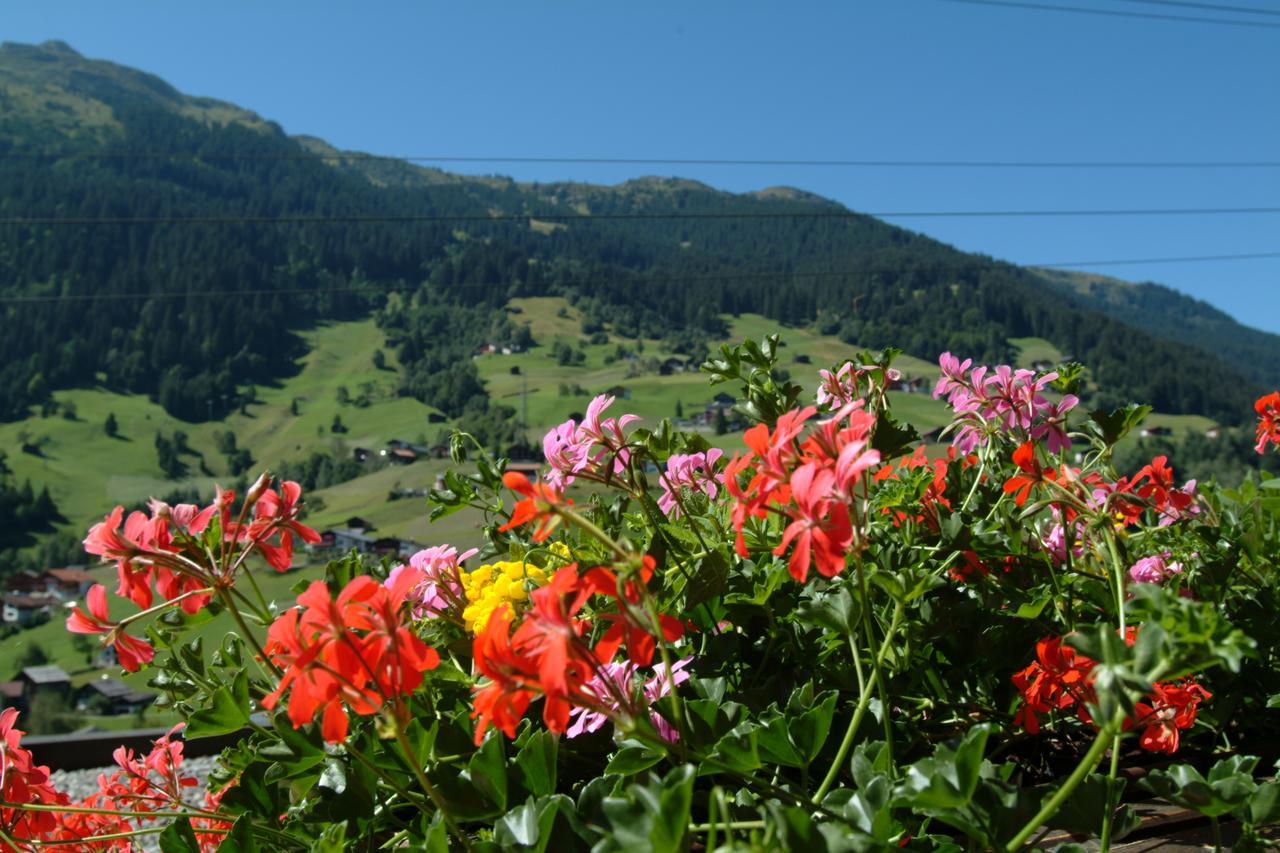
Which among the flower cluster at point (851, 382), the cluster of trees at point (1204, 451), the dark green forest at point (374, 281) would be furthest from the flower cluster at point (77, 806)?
the dark green forest at point (374, 281)

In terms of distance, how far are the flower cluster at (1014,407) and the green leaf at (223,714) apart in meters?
0.91

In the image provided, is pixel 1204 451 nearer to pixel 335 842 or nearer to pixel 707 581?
pixel 707 581

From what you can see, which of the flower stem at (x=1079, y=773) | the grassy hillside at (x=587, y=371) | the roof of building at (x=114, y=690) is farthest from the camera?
the grassy hillside at (x=587, y=371)

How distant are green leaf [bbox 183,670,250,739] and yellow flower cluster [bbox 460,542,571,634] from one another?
0.25m

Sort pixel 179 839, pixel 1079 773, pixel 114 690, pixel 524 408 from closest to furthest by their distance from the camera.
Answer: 1. pixel 1079 773
2. pixel 179 839
3. pixel 114 690
4. pixel 524 408

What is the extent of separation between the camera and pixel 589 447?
3.15ft

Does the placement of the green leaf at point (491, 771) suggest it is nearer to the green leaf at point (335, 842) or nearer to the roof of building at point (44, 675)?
the green leaf at point (335, 842)

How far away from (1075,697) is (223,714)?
766mm

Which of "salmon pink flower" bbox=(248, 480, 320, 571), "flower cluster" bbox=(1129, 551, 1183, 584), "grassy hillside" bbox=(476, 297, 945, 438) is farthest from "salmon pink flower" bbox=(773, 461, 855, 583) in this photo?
"grassy hillside" bbox=(476, 297, 945, 438)

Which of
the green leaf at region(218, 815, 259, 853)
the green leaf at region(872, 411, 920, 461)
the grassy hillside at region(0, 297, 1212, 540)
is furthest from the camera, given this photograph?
the grassy hillside at region(0, 297, 1212, 540)

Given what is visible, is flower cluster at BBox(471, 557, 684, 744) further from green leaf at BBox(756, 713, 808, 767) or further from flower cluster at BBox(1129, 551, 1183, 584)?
flower cluster at BBox(1129, 551, 1183, 584)

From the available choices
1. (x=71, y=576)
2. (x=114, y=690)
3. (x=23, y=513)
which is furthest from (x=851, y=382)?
(x=23, y=513)

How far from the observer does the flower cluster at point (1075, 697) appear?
875 mm

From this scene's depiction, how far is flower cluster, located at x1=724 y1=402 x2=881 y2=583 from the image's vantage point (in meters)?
0.58
